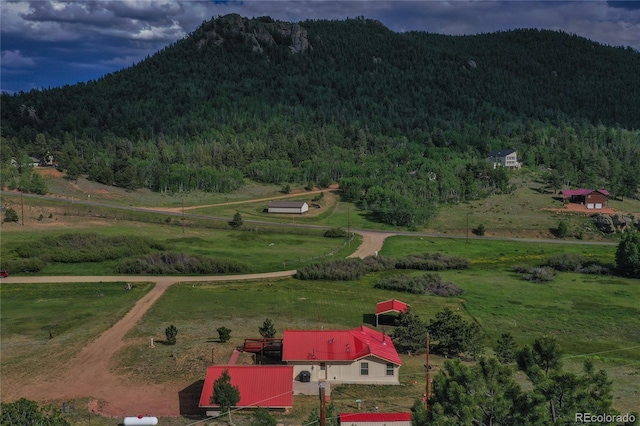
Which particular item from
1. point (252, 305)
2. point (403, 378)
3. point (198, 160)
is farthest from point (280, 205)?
point (403, 378)

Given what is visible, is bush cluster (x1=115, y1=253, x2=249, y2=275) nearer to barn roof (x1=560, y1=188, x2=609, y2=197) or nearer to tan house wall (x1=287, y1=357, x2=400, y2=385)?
tan house wall (x1=287, y1=357, x2=400, y2=385)

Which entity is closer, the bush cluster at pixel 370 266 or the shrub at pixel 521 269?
the bush cluster at pixel 370 266

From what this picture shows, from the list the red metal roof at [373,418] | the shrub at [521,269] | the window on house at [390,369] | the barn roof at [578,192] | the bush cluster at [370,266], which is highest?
the barn roof at [578,192]

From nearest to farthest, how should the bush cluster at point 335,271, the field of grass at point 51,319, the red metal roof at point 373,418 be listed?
the red metal roof at point 373,418 < the field of grass at point 51,319 < the bush cluster at point 335,271

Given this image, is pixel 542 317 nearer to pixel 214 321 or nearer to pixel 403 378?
pixel 403 378

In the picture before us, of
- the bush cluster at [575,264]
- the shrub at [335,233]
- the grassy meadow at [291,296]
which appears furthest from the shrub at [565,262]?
the shrub at [335,233]

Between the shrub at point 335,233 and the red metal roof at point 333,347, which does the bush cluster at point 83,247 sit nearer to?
the shrub at point 335,233

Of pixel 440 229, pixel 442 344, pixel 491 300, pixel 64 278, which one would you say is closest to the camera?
pixel 442 344

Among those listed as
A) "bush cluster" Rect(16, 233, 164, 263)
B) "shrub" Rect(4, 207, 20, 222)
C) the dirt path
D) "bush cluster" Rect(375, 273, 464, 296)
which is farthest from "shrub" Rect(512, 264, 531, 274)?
"shrub" Rect(4, 207, 20, 222)
